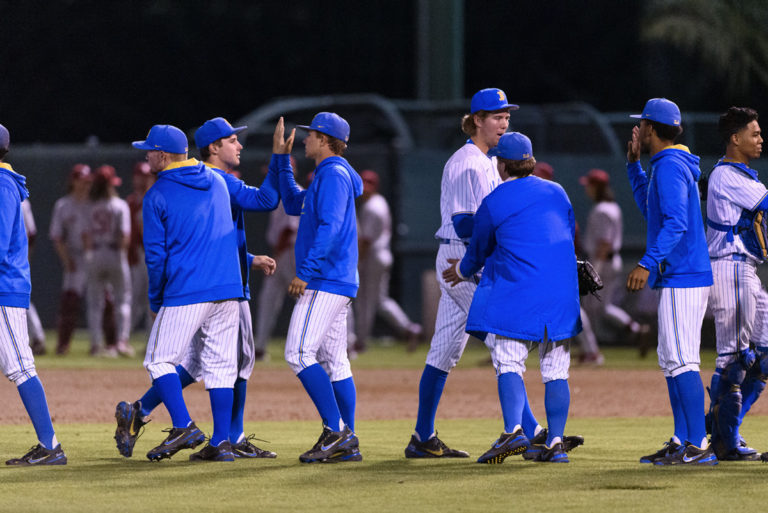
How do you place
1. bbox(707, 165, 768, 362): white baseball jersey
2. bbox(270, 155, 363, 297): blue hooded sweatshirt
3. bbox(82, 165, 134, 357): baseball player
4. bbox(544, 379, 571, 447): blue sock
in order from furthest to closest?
bbox(82, 165, 134, 357): baseball player, bbox(707, 165, 768, 362): white baseball jersey, bbox(270, 155, 363, 297): blue hooded sweatshirt, bbox(544, 379, 571, 447): blue sock

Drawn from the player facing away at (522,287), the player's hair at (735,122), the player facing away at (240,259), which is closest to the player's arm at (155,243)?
the player facing away at (240,259)

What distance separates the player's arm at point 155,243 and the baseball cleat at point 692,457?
10.3ft

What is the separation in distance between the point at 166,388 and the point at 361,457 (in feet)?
4.07

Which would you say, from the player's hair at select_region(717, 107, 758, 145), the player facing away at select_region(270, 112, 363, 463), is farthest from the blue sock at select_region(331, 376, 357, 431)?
the player's hair at select_region(717, 107, 758, 145)

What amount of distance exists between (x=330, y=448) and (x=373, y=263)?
9.95m

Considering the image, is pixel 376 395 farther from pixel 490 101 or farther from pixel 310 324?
pixel 490 101

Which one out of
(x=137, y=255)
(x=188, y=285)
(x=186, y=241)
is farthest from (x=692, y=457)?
(x=137, y=255)

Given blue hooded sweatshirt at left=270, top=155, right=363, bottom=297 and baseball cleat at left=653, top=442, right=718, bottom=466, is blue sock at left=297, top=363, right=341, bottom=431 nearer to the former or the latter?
blue hooded sweatshirt at left=270, top=155, right=363, bottom=297

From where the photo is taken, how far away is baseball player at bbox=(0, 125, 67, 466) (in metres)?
8.61

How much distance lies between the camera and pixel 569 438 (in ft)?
29.0

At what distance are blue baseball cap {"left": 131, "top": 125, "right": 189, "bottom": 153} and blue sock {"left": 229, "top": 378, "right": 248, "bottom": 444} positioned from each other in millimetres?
1487

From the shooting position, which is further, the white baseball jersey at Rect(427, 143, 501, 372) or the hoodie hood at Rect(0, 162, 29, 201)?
the white baseball jersey at Rect(427, 143, 501, 372)

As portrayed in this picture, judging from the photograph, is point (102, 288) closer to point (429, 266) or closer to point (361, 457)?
point (429, 266)

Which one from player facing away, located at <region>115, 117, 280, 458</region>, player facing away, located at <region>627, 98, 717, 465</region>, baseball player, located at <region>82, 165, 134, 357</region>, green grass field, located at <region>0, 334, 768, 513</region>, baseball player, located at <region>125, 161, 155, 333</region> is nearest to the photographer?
green grass field, located at <region>0, 334, 768, 513</region>
